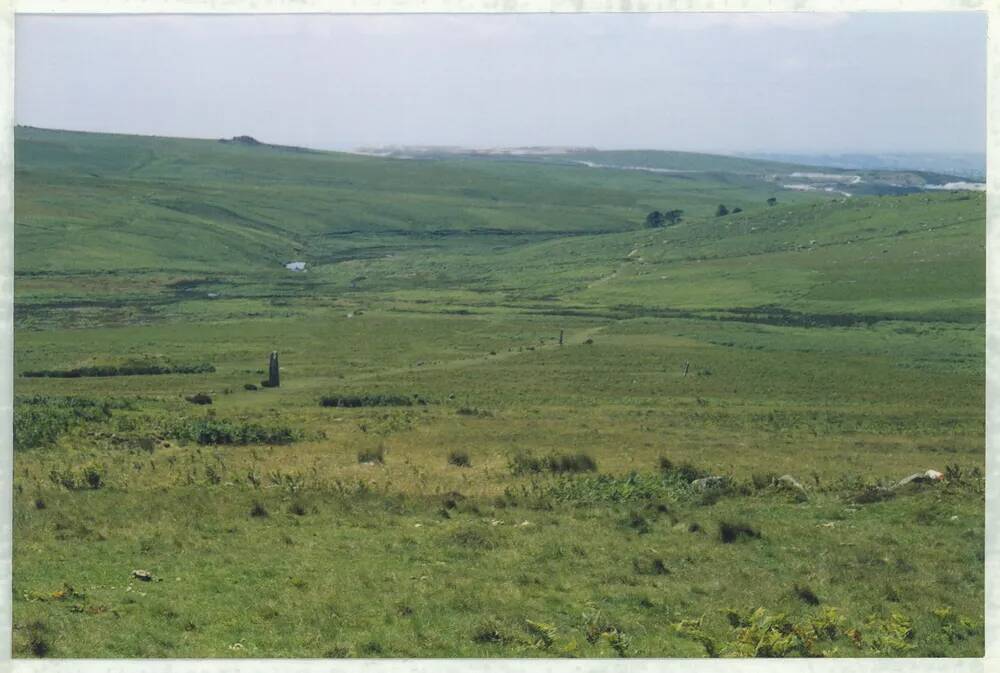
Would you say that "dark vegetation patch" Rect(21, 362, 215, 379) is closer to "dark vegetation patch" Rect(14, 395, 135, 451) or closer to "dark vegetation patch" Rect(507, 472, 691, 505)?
"dark vegetation patch" Rect(14, 395, 135, 451)

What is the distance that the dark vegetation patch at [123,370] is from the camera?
59.6m

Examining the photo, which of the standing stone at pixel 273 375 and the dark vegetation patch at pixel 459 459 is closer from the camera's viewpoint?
the dark vegetation patch at pixel 459 459

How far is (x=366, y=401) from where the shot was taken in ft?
154

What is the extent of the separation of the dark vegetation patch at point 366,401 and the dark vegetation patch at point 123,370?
16.2 m

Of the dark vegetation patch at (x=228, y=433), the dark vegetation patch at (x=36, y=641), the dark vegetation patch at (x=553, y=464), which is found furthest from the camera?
the dark vegetation patch at (x=228, y=433)

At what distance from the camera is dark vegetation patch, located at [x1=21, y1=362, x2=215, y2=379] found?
59625mm

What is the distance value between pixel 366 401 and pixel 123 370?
19609 mm

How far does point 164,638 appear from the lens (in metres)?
14.9

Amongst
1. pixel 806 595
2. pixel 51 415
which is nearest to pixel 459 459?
pixel 51 415

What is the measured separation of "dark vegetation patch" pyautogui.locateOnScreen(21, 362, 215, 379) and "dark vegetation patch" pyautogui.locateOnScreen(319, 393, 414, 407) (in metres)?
16.2

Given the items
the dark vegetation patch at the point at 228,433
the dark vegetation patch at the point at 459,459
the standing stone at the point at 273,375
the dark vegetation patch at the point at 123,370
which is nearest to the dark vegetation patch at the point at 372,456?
the dark vegetation patch at the point at 459,459

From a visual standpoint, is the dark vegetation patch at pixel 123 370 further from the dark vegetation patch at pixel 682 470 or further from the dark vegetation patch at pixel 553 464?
the dark vegetation patch at pixel 682 470

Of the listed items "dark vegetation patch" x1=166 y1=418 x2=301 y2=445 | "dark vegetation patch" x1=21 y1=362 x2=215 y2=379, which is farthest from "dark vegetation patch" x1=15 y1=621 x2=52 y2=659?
"dark vegetation patch" x1=21 y1=362 x2=215 y2=379
